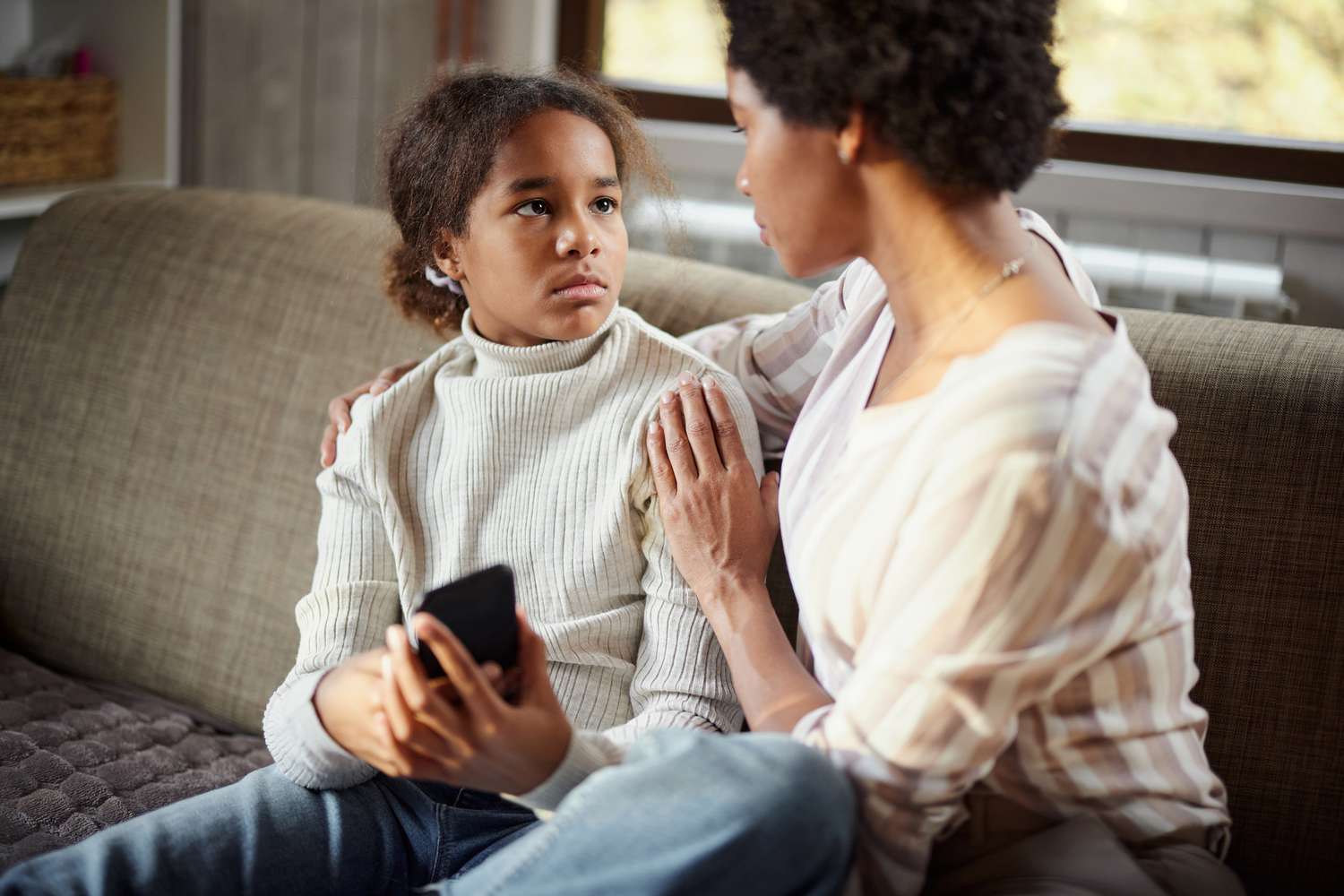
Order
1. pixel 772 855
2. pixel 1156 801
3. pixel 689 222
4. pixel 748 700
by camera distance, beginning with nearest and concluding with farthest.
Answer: pixel 772 855
pixel 1156 801
pixel 748 700
pixel 689 222

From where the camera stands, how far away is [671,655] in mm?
1263

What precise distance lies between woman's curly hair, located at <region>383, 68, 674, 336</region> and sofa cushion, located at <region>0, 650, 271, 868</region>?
61cm

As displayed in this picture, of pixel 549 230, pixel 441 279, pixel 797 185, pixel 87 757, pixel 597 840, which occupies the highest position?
pixel 797 185

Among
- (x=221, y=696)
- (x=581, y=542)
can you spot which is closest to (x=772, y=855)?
(x=581, y=542)

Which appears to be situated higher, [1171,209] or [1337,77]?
[1337,77]

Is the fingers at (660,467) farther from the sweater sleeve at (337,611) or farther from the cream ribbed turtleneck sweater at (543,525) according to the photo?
the sweater sleeve at (337,611)

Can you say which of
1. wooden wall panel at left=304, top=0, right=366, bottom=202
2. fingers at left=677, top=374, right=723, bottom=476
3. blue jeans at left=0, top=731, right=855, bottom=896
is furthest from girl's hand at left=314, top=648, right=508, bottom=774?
wooden wall panel at left=304, top=0, right=366, bottom=202

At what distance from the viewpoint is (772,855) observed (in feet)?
2.96

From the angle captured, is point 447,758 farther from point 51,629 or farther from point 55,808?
point 51,629

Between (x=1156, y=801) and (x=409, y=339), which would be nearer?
(x=1156, y=801)

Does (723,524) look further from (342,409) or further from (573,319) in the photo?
(342,409)

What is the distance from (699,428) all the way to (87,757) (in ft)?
2.74

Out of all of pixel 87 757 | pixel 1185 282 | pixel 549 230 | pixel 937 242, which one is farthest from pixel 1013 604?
pixel 1185 282

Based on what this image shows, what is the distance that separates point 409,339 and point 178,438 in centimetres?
37
